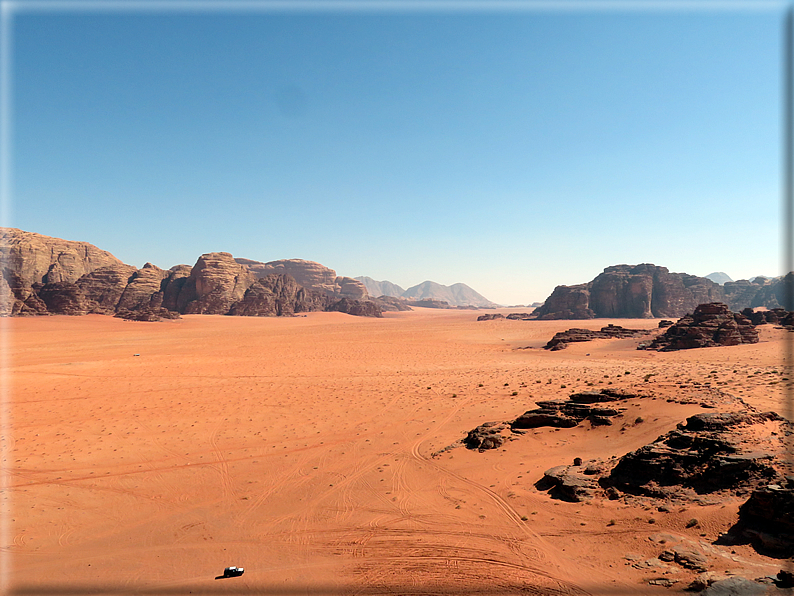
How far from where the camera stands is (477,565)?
22.2ft

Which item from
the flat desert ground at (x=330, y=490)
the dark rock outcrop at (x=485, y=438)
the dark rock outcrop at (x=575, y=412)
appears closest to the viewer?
the flat desert ground at (x=330, y=490)

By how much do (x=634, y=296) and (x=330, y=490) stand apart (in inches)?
3697

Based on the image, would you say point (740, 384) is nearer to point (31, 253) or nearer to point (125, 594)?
point (125, 594)

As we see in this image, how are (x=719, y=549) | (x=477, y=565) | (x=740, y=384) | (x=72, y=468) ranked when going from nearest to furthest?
(x=719, y=549)
(x=477, y=565)
(x=72, y=468)
(x=740, y=384)

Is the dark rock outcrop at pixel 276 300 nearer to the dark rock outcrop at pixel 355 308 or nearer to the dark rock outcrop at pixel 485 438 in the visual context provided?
the dark rock outcrop at pixel 355 308

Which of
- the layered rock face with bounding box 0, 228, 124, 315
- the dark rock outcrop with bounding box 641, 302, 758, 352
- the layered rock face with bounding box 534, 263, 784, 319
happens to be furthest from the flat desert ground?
the layered rock face with bounding box 534, 263, 784, 319

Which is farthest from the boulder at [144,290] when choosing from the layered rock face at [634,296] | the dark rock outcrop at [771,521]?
the dark rock outcrop at [771,521]

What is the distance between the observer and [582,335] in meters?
41.9

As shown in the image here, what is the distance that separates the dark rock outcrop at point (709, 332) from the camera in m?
31.0

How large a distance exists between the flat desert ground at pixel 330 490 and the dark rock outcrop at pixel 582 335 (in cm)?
1613

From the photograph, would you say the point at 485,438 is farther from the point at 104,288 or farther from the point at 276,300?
the point at 104,288

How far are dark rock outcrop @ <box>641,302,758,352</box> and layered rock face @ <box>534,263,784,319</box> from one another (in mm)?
53626

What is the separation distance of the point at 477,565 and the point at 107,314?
97456mm

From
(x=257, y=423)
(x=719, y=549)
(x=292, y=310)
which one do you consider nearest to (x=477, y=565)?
(x=719, y=549)
